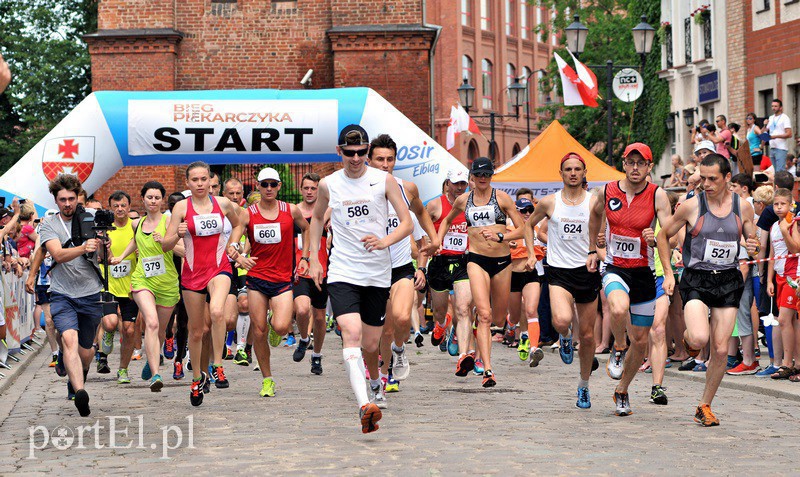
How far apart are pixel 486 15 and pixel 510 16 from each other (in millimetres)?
3789

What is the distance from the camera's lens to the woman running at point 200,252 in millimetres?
12305

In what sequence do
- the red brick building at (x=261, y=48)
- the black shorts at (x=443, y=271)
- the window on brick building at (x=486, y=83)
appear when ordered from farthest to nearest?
the window on brick building at (x=486, y=83) → the red brick building at (x=261, y=48) → the black shorts at (x=443, y=271)

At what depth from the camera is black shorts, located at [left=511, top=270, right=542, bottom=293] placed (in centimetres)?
1659

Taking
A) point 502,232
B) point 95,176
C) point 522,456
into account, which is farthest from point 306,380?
point 95,176

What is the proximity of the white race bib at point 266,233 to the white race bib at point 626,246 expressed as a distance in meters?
3.67

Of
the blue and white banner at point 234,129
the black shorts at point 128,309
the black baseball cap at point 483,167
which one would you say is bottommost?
the black shorts at point 128,309

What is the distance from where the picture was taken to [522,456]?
8.71m

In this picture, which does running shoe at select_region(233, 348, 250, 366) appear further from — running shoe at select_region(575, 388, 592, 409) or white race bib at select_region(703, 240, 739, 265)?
white race bib at select_region(703, 240, 739, 265)

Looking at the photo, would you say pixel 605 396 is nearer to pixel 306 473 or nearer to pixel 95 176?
pixel 306 473

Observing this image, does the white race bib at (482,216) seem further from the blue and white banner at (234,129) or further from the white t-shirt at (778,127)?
the white t-shirt at (778,127)

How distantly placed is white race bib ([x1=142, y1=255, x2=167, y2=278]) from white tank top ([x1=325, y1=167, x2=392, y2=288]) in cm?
334

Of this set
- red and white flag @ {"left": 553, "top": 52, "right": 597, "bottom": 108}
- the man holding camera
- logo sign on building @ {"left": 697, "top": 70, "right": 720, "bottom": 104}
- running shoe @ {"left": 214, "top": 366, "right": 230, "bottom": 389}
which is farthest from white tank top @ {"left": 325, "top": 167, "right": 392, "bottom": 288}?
logo sign on building @ {"left": 697, "top": 70, "right": 720, "bottom": 104}

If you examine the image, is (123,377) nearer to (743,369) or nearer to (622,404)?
(622,404)

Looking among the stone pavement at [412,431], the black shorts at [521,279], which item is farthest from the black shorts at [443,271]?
the stone pavement at [412,431]
